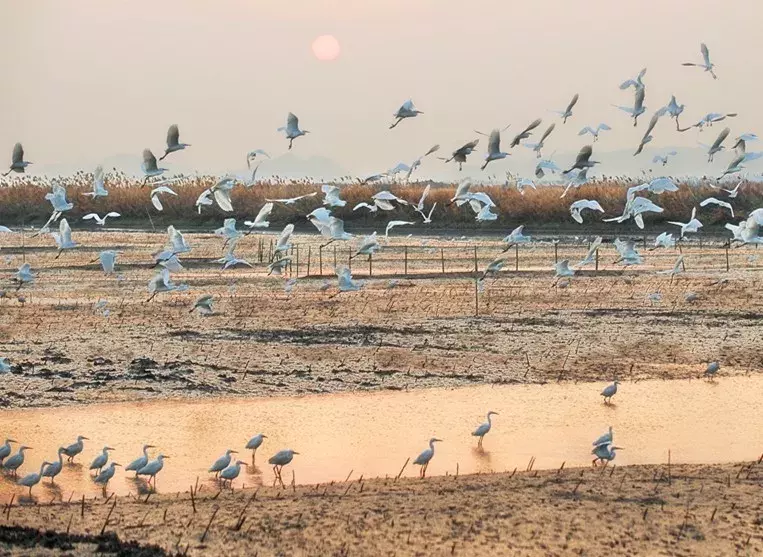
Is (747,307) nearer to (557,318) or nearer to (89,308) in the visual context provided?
(557,318)

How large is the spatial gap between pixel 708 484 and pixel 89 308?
14012mm

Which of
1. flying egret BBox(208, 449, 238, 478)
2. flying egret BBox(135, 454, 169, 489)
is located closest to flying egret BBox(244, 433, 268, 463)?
flying egret BBox(208, 449, 238, 478)

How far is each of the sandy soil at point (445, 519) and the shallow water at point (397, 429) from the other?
138cm

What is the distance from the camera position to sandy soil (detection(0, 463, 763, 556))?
869 centimetres

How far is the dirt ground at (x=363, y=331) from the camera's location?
16.4 meters

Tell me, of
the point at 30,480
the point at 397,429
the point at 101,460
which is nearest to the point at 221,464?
the point at 101,460

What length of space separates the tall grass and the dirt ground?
14946mm

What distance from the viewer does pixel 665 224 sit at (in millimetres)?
43812

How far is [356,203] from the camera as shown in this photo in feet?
158

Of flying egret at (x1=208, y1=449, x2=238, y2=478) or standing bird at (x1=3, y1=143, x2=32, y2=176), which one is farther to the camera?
standing bird at (x1=3, y1=143, x2=32, y2=176)

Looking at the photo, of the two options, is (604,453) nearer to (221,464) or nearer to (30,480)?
(221,464)

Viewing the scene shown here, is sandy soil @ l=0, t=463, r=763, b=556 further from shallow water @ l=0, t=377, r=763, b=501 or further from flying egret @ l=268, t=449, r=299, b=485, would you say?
shallow water @ l=0, t=377, r=763, b=501

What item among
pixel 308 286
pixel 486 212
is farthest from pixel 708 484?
pixel 308 286

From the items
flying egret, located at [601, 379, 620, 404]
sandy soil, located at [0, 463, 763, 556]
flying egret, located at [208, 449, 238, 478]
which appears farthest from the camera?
flying egret, located at [601, 379, 620, 404]
